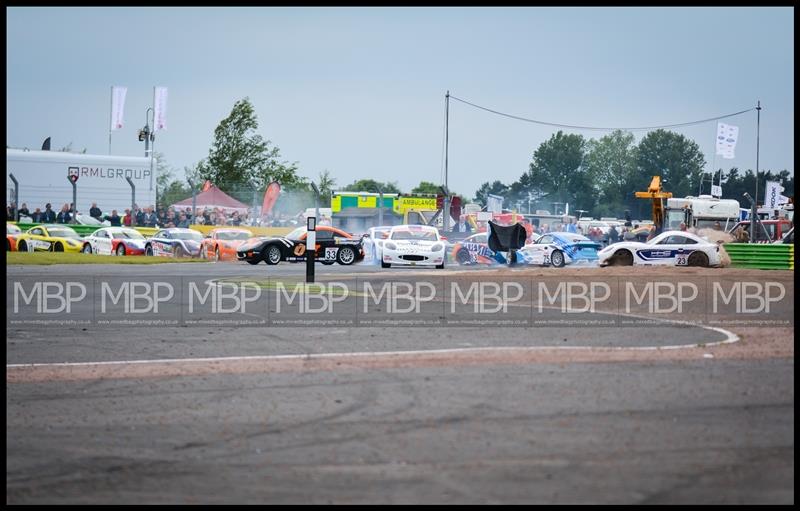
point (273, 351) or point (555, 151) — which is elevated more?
point (555, 151)

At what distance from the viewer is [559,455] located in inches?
237

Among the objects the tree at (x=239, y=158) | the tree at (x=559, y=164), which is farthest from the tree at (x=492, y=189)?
the tree at (x=239, y=158)

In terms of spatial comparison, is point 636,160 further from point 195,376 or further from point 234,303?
point 195,376

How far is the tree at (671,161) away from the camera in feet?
373

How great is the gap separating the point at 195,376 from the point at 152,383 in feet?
1.47

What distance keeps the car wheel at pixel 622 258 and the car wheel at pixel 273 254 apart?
10.2 m

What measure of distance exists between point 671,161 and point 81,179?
270 feet

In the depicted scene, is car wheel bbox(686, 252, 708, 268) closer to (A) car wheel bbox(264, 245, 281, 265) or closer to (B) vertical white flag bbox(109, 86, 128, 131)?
(A) car wheel bbox(264, 245, 281, 265)

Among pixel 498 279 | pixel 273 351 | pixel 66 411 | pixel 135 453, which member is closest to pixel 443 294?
pixel 498 279

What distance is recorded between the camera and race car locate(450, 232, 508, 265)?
34.8 m

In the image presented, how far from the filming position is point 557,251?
112 feet

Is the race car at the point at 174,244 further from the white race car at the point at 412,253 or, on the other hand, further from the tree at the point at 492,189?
the tree at the point at 492,189

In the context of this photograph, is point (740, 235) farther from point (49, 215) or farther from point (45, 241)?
point (49, 215)

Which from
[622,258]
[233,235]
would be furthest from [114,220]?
[622,258]
